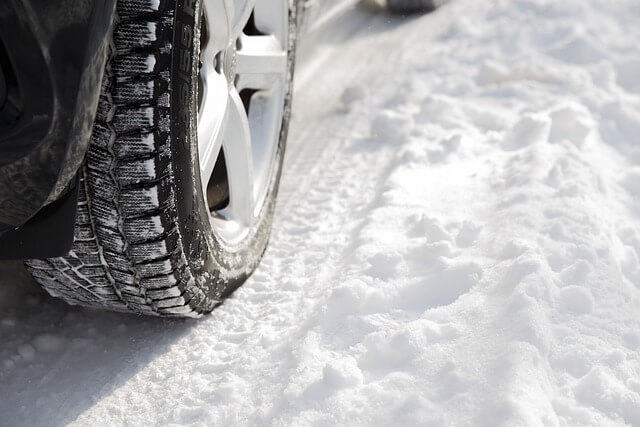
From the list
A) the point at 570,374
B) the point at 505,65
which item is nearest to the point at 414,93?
the point at 505,65

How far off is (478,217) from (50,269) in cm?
121

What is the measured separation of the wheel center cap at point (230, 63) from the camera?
5.53 ft

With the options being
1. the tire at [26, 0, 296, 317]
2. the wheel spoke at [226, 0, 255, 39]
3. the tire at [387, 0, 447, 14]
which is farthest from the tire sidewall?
the tire at [387, 0, 447, 14]

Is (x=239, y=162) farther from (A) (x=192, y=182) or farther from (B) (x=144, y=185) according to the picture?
(B) (x=144, y=185)

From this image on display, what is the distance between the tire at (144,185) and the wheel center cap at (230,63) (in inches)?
11.8

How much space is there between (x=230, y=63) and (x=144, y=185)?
548mm

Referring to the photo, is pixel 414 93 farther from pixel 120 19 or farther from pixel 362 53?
pixel 120 19

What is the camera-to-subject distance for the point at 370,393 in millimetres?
1434

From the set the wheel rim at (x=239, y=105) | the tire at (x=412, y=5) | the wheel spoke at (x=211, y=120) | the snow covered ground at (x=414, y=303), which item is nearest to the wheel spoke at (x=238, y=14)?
the wheel rim at (x=239, y=105)

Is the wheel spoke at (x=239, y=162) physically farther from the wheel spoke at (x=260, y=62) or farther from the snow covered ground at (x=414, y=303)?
the snow covered ground at (x=414, y=303)

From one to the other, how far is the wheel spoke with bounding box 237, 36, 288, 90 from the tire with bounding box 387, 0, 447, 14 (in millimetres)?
2065

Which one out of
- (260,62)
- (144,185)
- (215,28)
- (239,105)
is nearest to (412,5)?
(260,62)

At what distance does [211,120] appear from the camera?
5.29ft

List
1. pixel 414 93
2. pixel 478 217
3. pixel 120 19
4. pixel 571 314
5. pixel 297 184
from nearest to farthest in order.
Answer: pixel 120 19
pixel 571 314
pixel 478 217
pixel 297 184
pixel 414 93
